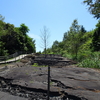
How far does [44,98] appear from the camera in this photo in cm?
294

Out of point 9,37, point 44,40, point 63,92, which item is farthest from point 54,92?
point 9,37

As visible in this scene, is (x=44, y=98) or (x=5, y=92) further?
(x=5, y=92)

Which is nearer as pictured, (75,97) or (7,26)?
(75,97)

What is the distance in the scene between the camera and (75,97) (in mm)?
2918

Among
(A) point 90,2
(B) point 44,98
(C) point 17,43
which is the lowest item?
(B) point 44,98

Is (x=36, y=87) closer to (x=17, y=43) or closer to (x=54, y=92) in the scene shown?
(x=54, y=92)

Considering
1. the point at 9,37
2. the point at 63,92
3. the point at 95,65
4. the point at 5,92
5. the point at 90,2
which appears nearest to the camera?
the point at 63,92

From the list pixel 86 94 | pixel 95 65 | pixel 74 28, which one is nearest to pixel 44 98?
pixel 86 94

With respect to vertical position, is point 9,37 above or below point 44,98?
above

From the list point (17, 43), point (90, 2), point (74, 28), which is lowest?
point (17, 43)

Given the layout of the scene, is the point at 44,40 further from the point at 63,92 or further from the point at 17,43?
the point at 63,92

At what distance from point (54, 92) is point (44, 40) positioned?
15.8 m

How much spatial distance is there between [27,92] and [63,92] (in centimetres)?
136

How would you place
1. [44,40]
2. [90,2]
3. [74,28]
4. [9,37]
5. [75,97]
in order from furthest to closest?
[9,37], [44,40], [74,28], [90,2], [75,97]
